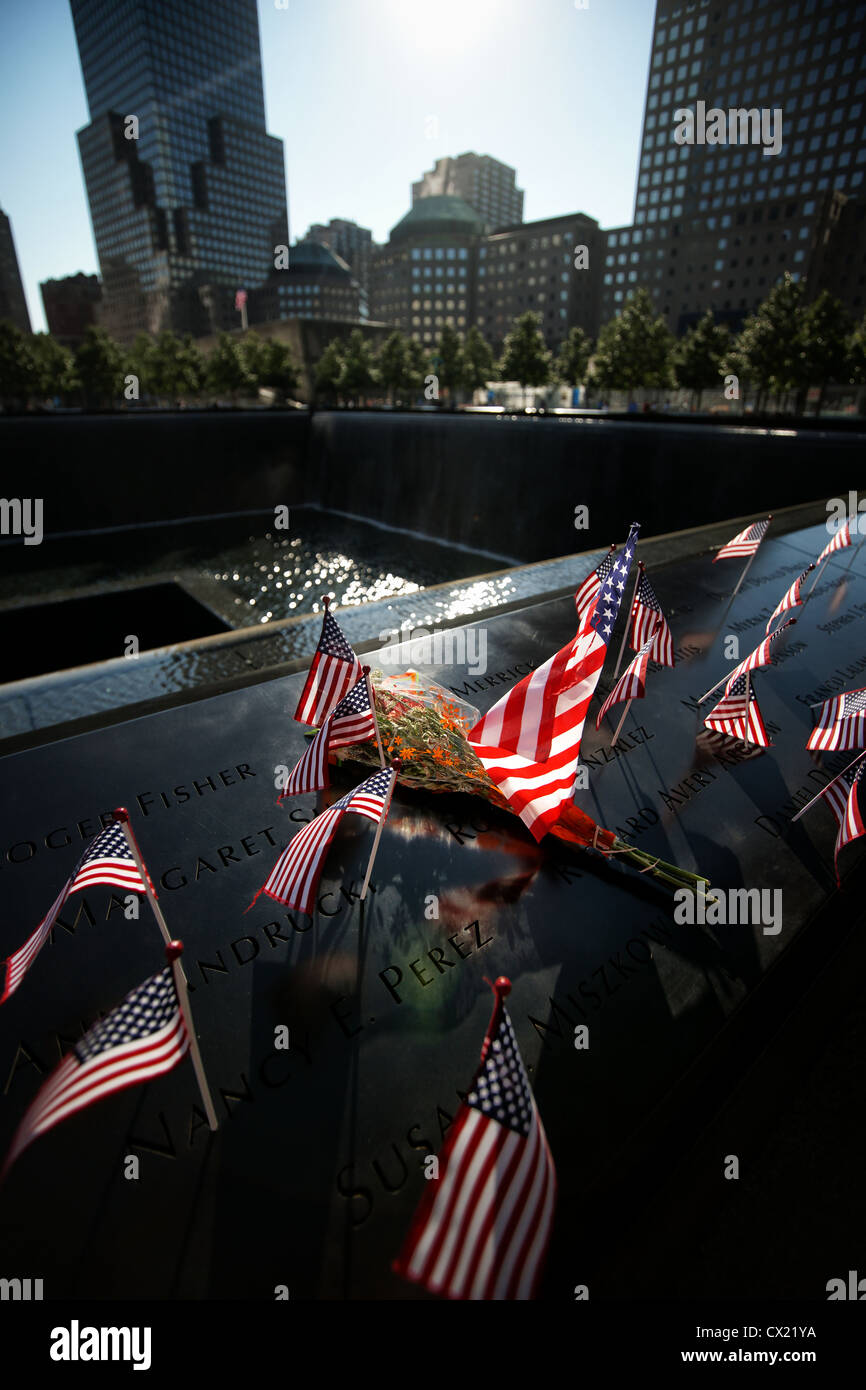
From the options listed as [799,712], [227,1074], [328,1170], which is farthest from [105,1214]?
[799,712]

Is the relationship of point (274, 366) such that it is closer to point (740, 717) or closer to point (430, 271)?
point (740, 717)

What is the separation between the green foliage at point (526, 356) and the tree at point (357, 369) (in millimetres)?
14441

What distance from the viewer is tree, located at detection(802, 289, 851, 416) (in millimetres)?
40656

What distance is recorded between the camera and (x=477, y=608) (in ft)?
29.3

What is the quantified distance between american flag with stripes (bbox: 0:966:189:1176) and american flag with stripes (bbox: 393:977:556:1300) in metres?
1.07

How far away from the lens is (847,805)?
463 cm

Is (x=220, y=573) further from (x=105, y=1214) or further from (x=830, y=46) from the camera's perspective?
(x=830, y=46)

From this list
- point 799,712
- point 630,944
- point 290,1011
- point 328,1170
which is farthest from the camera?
point 799,712

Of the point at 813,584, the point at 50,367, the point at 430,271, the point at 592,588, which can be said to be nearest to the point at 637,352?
the point at 813,584

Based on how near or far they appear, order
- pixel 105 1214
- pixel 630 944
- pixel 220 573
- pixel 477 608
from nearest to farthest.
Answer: pixel 105 1214 → pixel 630 944 → pixel 477 608 → pixel 220 573

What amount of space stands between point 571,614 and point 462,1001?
5.62 m

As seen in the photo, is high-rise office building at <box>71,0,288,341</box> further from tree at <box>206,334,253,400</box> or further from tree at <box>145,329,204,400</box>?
tree at <box>206,334,253,400</box>

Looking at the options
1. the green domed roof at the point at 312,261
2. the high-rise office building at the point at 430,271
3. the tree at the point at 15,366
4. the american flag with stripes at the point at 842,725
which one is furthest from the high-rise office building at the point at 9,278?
the american flag with stripes at the point at 842,725
